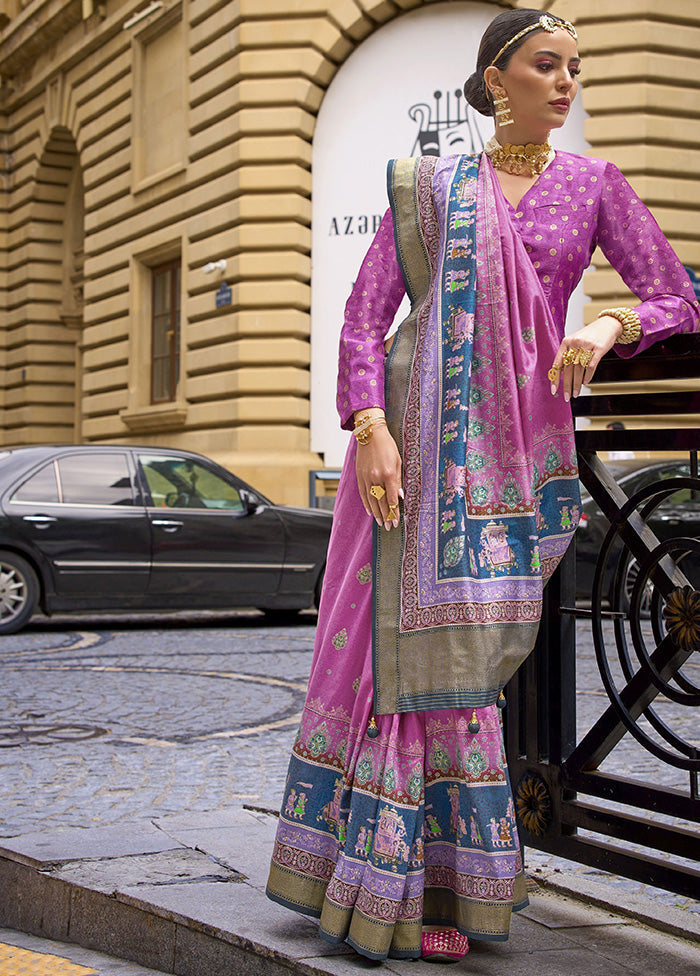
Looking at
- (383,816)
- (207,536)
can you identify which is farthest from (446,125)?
(383,816)

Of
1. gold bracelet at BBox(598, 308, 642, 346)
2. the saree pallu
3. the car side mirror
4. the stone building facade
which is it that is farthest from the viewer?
the stone building facade

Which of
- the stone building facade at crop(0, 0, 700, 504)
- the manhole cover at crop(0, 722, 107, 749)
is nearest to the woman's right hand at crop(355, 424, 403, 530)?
the manhole cover at crop(0, 722, 107, 749)

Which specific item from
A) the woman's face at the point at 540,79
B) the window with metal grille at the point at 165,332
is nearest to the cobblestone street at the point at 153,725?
the woman's face at the point at 540,79

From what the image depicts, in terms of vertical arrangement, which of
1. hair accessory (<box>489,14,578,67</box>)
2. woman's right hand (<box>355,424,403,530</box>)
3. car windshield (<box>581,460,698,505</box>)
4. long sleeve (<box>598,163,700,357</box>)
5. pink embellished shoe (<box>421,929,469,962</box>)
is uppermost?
hair accessory (<box>489,14,578,67</box>)

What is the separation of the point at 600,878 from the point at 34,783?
6.55ft

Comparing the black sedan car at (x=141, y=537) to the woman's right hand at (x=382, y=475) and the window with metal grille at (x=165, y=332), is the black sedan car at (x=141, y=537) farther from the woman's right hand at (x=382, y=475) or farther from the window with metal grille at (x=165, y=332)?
the window with metal grille at (x=165, y=332)

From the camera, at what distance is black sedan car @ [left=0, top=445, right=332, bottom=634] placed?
939 cm

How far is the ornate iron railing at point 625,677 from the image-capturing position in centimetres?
234

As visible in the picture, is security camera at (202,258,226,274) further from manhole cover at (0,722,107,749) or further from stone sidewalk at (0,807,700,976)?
stone sidewalk at (0,807,700,976)

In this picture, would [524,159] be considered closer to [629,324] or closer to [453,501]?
[629,324]

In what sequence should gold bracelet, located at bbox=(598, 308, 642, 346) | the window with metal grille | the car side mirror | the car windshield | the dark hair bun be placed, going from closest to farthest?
gold bracelet, located at bbox=(598, 308, 642, 346) < the dark hair bun < the car windshield < the car side mirror < the window with metal grille

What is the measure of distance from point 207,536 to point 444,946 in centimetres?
783

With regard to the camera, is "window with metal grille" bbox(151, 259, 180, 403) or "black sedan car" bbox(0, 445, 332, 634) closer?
"black sedan car" bbox(0, 445, 332, 634)

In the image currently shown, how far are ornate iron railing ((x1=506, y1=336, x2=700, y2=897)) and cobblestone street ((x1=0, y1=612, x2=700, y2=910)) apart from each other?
0.48m
